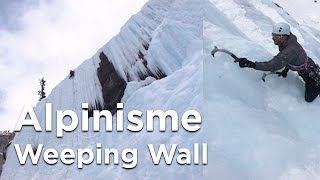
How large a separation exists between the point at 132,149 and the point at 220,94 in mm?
2007

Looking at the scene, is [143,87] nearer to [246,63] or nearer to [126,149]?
[126,149]

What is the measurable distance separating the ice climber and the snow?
8.1 inches

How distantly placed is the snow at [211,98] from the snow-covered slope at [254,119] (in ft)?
0.05

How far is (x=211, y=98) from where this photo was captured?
750 centimetres

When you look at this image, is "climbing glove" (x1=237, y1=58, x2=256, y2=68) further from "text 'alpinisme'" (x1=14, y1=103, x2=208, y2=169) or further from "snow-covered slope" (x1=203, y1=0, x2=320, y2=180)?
"text 'alpinisme'" (x1=14, y1=103, x2=208, y2=169)

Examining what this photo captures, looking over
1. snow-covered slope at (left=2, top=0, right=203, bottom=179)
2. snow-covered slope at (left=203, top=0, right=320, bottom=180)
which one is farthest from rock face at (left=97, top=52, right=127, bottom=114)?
→ snow-covered slope at (left=203, top=0, right=320, bottom=180)

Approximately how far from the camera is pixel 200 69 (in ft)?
Answer: 28.6

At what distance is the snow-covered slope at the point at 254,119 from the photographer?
6.64 metres

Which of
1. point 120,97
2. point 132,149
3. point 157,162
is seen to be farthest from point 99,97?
point 157,162

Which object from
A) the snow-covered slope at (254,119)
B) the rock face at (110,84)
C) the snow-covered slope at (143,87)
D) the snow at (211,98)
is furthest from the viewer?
the rock face at (110,84)

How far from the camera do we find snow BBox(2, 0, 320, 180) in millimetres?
6829

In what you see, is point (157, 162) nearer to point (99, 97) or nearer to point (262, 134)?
point (262, 134)

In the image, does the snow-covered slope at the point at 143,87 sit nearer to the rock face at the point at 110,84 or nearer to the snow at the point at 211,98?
the snow at the point at 211,98

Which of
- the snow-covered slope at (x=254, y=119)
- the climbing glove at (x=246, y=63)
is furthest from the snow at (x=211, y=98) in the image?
the climbing glove at (x=246, y=63)
